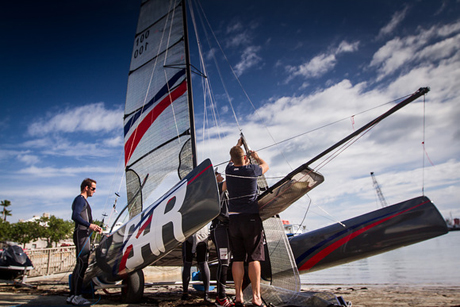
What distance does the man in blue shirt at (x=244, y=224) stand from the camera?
2.56 meters

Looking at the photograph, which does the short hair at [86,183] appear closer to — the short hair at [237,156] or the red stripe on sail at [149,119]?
the short hair at [237,156]

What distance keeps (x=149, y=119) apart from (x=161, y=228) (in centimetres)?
445

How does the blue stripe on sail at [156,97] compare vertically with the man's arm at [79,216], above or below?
above

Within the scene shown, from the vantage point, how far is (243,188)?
9.27ft

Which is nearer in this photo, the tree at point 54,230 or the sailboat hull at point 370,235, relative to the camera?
the sailboat hull at point 370,235

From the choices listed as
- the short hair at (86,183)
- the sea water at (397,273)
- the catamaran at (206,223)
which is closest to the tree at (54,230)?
the sea water at (397,273)

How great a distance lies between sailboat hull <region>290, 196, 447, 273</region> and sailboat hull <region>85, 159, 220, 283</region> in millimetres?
2277

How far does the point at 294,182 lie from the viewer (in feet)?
10.5

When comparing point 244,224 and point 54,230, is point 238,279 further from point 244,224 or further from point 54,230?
point 54,230

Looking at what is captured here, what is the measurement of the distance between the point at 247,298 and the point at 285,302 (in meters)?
0.46

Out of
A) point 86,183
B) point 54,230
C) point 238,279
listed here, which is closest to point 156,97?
point 86,183

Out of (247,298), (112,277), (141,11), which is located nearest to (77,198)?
(112,277)

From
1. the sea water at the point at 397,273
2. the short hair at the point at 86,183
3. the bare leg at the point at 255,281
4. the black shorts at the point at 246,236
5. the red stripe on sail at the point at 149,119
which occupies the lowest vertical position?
the sea water at the point at 397,273

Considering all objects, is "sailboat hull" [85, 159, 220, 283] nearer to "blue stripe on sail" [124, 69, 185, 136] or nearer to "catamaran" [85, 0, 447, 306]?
"catamaran" [85, 0, 447, 306]
